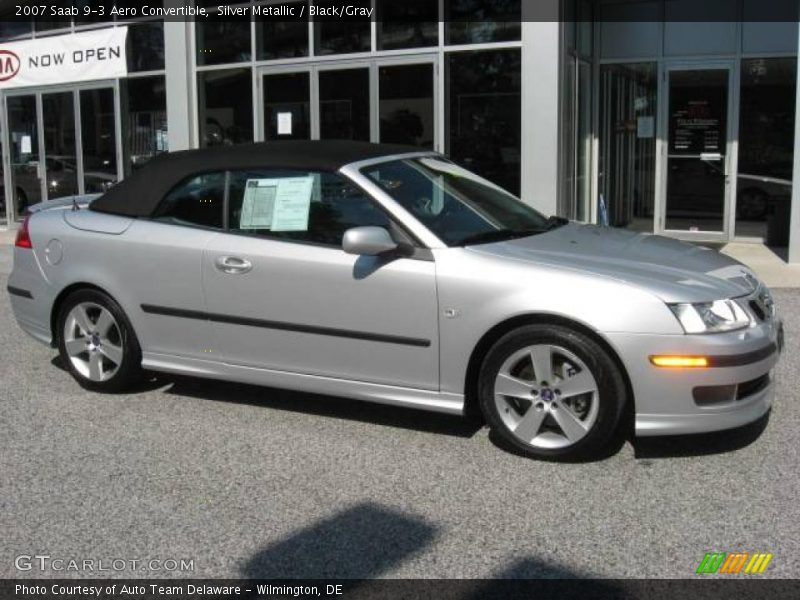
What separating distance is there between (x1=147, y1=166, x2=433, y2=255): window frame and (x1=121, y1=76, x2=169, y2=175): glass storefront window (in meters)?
→ 9.56

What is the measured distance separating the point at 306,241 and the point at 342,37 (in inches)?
333

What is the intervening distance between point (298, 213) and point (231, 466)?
1478 millimetres

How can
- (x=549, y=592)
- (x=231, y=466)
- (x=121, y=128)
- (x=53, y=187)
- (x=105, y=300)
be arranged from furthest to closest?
(x=53, y=187), (x=121, y=128), (x=105, y=300), (x=231, y=466), (x=549, y=592)

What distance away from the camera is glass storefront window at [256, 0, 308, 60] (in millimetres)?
13220

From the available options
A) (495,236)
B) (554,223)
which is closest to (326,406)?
(495,236)

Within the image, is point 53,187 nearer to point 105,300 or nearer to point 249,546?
point 105,300

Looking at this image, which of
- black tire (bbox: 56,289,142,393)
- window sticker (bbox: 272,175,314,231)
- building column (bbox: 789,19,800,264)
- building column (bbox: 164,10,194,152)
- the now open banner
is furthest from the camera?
the now open banner

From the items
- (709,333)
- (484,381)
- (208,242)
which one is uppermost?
(208,242)

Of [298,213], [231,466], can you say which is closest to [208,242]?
[298,213]

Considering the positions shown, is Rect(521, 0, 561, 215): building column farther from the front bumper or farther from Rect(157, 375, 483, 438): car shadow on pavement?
the front bumper

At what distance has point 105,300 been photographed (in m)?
5.79

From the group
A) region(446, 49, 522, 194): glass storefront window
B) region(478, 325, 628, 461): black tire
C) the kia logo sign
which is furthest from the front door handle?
the kia logo sign

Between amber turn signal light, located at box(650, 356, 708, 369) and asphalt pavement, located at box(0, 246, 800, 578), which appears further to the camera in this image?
amber turn signal light, located at box(650, 356, 708, 369)

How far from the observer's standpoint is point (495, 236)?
16.5ft
